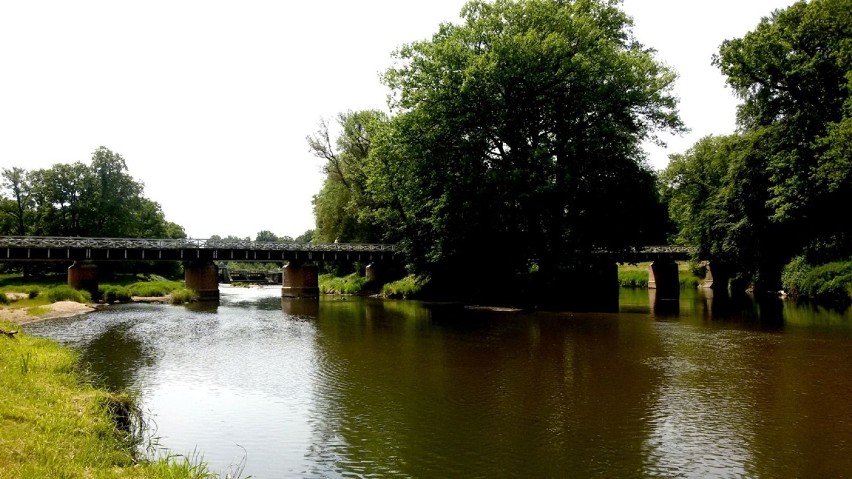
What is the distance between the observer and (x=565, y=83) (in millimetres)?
37312

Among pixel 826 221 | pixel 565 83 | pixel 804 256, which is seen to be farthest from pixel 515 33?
pixel 804 256

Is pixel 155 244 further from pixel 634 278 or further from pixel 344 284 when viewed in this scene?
pixel 634 278

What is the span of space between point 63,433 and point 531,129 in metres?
34.8

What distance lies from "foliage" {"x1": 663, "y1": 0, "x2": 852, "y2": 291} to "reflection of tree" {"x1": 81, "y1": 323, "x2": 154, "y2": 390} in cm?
3572

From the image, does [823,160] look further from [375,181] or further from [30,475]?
[30,475]

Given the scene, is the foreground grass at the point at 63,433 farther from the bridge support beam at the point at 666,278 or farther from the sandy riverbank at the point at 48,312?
the bridge support beam at the point at 666,278

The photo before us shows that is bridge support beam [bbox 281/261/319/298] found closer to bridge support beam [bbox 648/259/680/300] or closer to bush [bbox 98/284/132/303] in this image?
bush [bbox 98/284/132/303]

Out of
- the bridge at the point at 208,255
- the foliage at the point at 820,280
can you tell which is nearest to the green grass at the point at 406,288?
the bridge at the point at 208,255

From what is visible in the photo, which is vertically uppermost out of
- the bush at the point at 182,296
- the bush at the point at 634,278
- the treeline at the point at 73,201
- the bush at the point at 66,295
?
the treeline at the point at 73,201

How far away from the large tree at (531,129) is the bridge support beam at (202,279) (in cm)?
2785

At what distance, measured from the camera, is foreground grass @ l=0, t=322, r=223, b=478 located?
715 centimetres

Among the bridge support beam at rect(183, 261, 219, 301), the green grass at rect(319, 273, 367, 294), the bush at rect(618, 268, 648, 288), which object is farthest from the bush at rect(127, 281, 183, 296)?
the bush at rect(618, 268, 648, 288)

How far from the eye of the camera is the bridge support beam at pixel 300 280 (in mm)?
65000

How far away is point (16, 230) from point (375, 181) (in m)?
64.5
